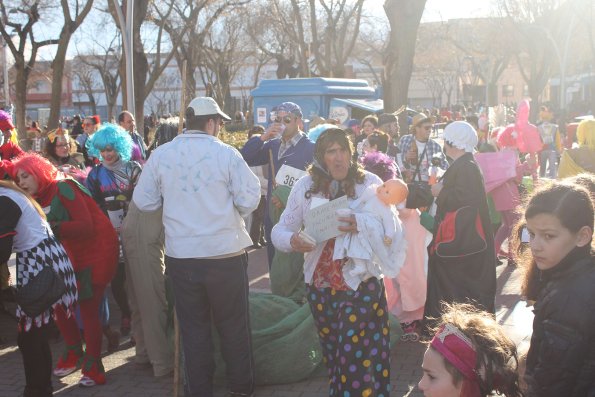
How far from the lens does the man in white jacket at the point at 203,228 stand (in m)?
4.53

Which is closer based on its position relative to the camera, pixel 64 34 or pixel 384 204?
pixel 384 204

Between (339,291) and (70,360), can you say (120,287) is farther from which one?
(339,291)

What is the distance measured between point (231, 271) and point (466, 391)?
2329mm

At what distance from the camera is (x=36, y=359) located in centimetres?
456

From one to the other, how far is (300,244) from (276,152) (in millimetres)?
2741

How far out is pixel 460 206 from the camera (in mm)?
5574

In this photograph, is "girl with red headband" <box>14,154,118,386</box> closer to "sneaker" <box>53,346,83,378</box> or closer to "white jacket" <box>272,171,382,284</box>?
"sneaker" <box>53,346,83,378</box>

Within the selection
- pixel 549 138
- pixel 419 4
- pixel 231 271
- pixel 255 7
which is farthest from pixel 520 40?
pixel 231 271

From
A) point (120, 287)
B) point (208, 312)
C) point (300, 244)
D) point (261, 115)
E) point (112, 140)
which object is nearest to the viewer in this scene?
point (300, 244)

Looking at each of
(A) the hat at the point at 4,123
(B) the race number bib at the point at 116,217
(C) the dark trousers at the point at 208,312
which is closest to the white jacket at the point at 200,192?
(C) the dark trousers at the point at 208,312

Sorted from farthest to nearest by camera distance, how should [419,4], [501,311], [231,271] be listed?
[419,4] → [501,311] → [231,271]

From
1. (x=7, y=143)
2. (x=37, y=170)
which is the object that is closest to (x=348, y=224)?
→ (x=37, y=170)

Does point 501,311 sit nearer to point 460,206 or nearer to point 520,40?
point 460,206

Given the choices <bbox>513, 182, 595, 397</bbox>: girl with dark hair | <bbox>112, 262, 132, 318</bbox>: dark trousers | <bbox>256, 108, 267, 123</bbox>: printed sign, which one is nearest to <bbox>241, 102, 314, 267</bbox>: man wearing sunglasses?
<bbox>112, 262, 132, 318</bbox>: dark trousers
